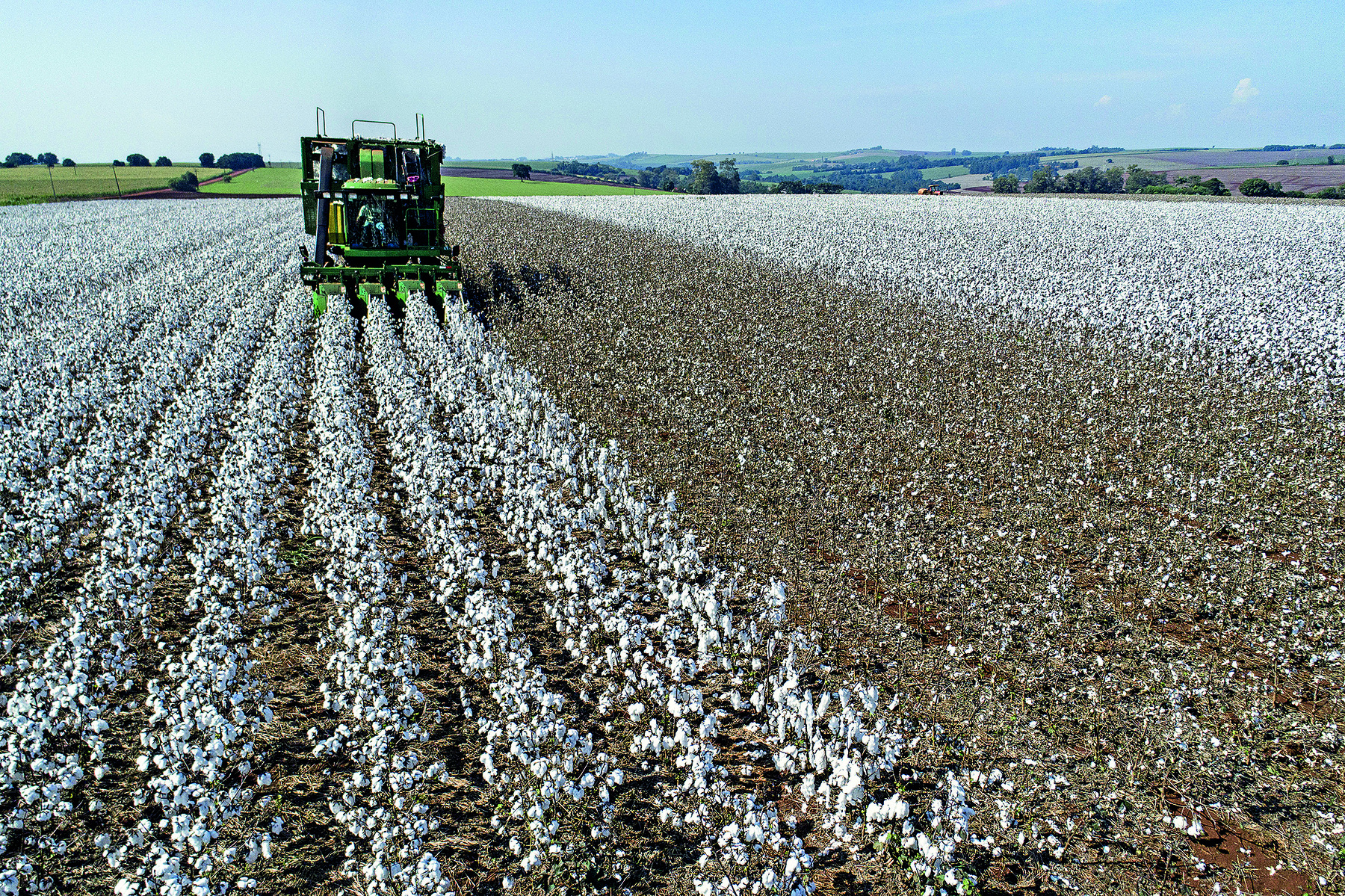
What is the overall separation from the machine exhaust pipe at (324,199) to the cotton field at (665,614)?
234 centimetres

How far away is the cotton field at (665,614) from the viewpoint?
13.7 feet

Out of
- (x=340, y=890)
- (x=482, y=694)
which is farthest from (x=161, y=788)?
(x=482, y=694)

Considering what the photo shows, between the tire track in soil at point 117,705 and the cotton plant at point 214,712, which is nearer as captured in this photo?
the cotton plant at point 214,712

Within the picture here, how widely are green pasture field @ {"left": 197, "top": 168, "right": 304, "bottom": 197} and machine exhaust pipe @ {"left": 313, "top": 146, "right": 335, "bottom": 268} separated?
A: 4999 cm

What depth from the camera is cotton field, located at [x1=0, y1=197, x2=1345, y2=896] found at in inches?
164

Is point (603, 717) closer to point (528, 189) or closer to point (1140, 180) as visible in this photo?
point (528, 189)

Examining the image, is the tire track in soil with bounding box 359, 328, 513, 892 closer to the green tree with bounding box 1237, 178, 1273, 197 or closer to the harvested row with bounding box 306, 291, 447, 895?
the harvested row with bounding box 306, 291, 447, 895

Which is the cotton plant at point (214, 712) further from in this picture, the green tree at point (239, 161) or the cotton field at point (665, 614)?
the green tree at point (239, 161)

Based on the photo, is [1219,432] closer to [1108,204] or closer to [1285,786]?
[1285,786]

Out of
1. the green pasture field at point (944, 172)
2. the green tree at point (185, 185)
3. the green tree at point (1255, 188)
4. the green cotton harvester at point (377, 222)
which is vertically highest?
the green pasture field at point (944, 172)

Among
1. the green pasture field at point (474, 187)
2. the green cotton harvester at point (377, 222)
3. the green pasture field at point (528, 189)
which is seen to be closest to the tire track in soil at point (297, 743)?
the green cotton harvester at point (377, 222)

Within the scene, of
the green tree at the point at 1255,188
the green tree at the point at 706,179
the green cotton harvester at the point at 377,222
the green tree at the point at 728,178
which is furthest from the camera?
the green tree at the point at 728,178

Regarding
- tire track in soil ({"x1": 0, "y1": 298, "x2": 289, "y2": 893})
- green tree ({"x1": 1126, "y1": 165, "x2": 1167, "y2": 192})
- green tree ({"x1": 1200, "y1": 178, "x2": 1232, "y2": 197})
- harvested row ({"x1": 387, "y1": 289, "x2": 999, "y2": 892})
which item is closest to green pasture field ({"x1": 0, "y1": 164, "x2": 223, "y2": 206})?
tire track in soil ({"x1": 0, "y1": 298, "x2": 289, "y2": 893})

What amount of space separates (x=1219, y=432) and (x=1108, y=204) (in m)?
39.6
